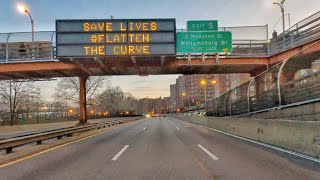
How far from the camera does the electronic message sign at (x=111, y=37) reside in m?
21.0

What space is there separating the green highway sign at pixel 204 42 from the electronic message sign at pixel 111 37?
3.44m

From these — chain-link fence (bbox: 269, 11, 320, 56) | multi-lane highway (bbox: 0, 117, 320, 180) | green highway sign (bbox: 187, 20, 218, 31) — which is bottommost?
multi-lane highway (bbox: 0, 117, 320, 180)

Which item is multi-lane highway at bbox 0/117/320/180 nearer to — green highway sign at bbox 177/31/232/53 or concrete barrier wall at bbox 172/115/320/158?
concrete barrier wall at bbox 172/115/320/158

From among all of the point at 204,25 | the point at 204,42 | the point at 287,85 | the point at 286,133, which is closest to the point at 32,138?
the point at 286,133

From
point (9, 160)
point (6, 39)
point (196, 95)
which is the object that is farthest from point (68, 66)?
point (196, 95)

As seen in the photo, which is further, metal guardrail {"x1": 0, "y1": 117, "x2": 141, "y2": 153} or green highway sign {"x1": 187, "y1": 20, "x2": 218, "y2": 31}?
green highway sign {"x1": 187, "y1": 20, "x2": 218, "y2": 31}

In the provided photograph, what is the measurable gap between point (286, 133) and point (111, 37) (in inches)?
508

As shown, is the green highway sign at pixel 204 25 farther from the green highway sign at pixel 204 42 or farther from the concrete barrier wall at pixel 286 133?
the concrete barrier wall at pixel 286 133

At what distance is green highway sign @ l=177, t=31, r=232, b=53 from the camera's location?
970 inches

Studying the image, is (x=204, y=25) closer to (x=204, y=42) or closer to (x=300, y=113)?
(x=204, y=42)

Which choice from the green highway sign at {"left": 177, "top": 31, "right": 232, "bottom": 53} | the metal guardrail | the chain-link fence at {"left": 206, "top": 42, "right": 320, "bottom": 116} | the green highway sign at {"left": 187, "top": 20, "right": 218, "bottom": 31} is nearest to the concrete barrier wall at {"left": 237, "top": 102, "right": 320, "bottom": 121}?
the chain-link fence at {"left": 206, "top": 42, "right": 320, "bottom": 116}

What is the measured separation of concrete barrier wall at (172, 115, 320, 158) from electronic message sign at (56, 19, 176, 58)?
738 cm

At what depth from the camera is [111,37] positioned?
2102 cm

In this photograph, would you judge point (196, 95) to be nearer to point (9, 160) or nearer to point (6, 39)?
point (6, 39)
